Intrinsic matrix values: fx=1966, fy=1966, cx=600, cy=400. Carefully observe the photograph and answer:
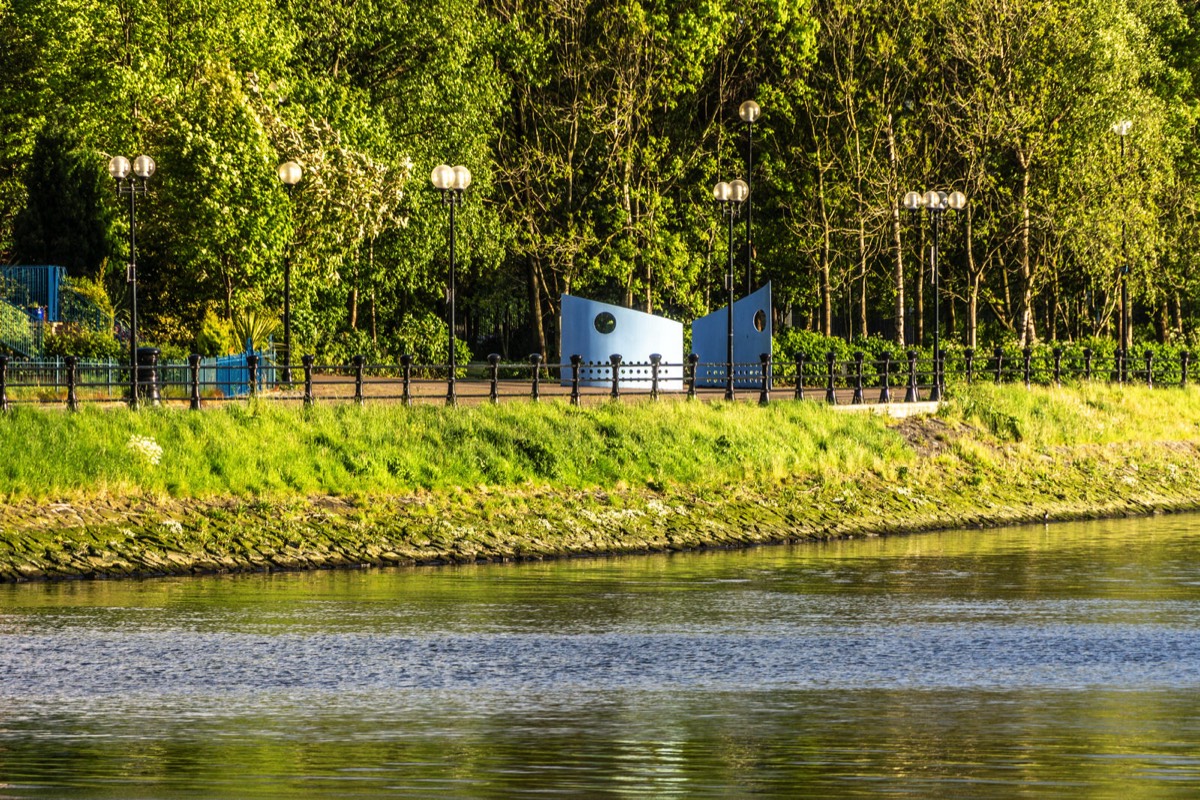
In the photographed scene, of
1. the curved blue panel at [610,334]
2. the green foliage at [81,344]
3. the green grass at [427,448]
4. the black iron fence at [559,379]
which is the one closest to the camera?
the green grass at [427,448]

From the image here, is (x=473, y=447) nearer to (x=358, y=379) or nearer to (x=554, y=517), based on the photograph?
(x=554, y=517)

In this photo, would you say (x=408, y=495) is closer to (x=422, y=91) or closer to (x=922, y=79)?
(x=422, y=91)

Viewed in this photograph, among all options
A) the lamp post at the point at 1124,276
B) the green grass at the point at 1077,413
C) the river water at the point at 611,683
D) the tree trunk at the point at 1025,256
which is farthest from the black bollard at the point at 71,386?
the tree trunk at the point at 1025,256

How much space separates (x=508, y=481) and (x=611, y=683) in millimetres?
14797

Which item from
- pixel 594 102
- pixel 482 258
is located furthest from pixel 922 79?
pixel 482 258

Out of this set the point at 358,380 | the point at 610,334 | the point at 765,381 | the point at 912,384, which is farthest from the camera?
the point at 912,384

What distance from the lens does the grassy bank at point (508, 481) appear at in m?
29.0

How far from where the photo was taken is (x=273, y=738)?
1591 cm

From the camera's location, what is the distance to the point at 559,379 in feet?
140

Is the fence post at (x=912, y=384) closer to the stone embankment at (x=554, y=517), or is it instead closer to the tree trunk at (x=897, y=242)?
the stone embankment at (x=554, y=517)

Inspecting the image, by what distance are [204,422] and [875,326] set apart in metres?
70.5

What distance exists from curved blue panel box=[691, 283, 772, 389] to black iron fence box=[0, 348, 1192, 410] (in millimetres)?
236

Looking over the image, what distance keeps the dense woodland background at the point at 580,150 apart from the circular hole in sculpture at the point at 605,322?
9694 millimetres

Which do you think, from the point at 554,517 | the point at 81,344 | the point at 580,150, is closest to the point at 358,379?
the point at 554,517
